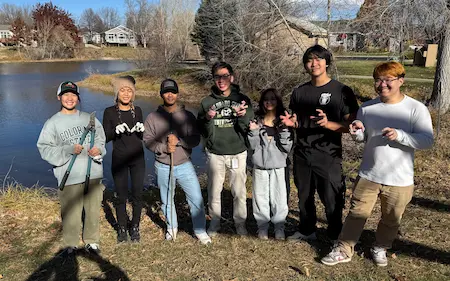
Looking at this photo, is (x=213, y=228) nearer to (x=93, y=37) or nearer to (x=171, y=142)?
(x=171, y=142)

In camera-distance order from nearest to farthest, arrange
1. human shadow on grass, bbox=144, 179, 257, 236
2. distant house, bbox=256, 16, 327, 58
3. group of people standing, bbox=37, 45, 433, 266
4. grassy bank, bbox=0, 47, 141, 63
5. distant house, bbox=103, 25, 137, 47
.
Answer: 1. group of people standing, bbox=37, 45, 433, 266
2. human shadow on grass, bbox=144, 179, 257, 236
3. distant house, bbox=256, 16, 327, 58
4. grassy bank, bbox=0, 47, 141, 63
5. distant house, bbox=103, 25, 137, 47

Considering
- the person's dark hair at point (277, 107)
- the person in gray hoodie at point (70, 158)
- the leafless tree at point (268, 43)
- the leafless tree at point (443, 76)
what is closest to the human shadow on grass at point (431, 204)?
the person's dark hair at point (277, 107)

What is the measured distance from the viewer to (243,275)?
11.0ft

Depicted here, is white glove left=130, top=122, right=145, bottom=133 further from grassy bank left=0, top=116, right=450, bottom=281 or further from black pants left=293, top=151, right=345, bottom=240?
black pants left=293, top=151, right=345, bottom=240

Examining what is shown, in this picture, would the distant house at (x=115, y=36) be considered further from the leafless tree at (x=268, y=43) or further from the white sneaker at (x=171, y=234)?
the white sneaker at (x=171, y=234)

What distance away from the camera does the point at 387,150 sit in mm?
3072

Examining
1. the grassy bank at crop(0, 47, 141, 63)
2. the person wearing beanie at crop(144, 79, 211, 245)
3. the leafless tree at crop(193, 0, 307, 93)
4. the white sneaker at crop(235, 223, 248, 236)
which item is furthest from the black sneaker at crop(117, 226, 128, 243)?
the grassy bank at crop(0, 47, 141, 63)

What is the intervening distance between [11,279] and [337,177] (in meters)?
3.15

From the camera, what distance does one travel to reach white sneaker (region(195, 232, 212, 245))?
155 inches

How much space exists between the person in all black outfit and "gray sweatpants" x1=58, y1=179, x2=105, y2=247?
2.04 meters

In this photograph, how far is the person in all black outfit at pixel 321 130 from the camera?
3.32 metres

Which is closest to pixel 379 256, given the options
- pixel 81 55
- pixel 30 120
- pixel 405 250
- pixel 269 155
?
pixel 405 250

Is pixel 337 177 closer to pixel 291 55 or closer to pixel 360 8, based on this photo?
pixel 360 8

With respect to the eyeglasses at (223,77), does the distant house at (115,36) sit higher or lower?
higher
